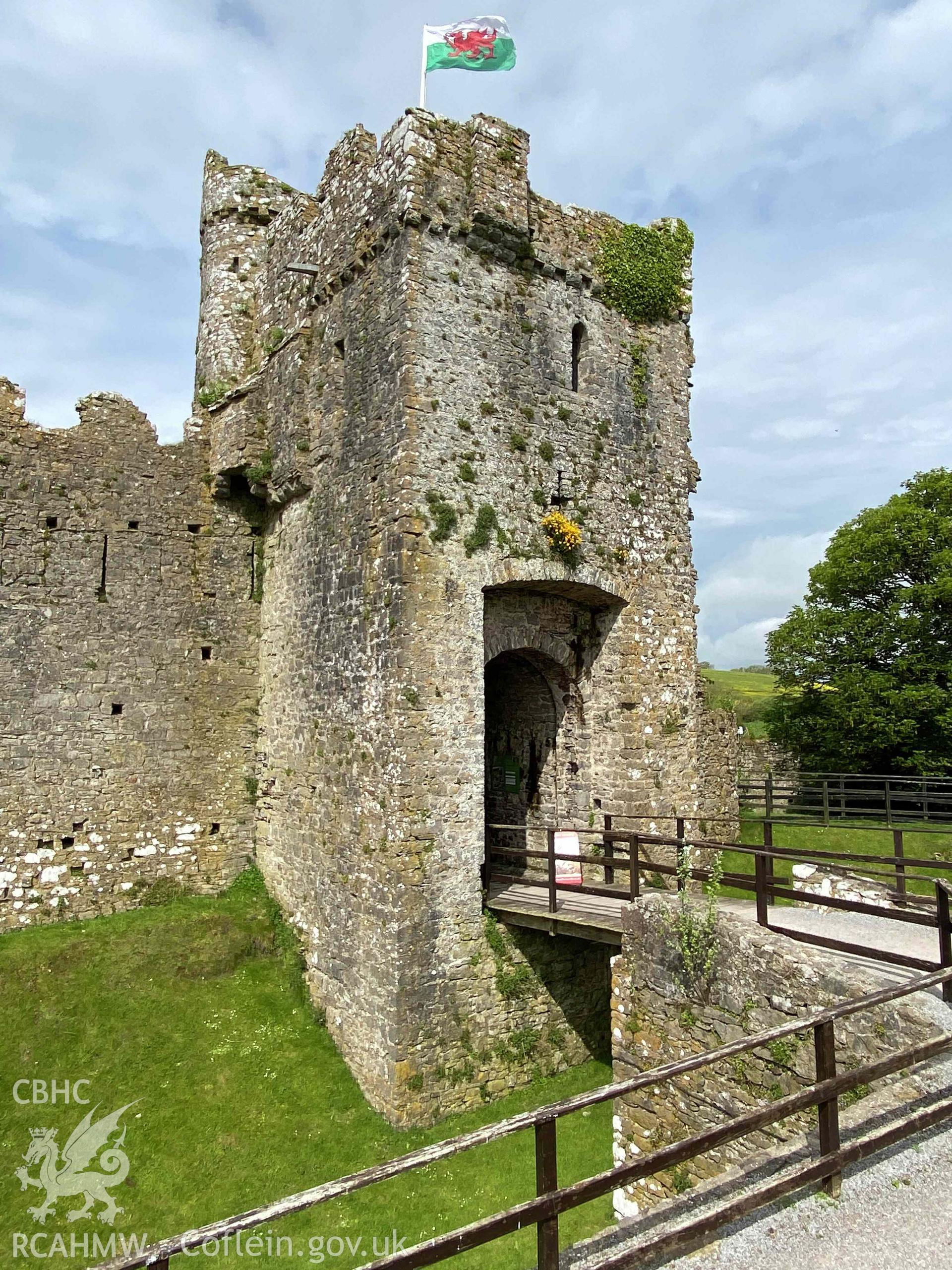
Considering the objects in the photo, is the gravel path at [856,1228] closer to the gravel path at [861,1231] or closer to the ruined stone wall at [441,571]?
the gravel path at [861,1231]

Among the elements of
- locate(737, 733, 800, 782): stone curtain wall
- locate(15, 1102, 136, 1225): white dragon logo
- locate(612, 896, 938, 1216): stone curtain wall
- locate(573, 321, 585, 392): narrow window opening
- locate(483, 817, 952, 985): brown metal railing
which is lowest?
locate(15, 1102, 136, 1225): white dragon logo

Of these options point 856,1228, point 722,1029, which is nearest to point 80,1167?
point 722,1029

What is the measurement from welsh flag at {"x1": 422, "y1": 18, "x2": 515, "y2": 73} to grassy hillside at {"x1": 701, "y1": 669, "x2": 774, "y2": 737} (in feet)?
48.4


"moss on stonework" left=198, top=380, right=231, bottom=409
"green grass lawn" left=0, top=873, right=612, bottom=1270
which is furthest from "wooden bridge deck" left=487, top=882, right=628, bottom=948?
"moss on stonework" left=198, top=380, right=231, bottom=409

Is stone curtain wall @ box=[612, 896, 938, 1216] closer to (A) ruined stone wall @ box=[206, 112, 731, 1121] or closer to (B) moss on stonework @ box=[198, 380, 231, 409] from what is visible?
(A) ruined stone wall @ box=[206, 112, 731, 1121]

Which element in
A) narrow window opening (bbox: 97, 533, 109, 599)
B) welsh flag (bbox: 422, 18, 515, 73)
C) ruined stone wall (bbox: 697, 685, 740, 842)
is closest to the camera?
welsh flag (bbox: 422, 18, 515, 73)

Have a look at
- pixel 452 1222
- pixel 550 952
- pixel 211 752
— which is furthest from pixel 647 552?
pixel 452 1222

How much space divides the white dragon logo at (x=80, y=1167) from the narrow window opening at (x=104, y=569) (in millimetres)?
7229

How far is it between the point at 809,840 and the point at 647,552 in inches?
332

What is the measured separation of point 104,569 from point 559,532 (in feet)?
23.6

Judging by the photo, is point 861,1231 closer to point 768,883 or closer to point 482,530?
point 768,883

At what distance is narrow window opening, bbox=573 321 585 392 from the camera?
12.8 m

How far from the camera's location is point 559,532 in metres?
11.7

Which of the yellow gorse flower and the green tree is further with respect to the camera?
the green tree
